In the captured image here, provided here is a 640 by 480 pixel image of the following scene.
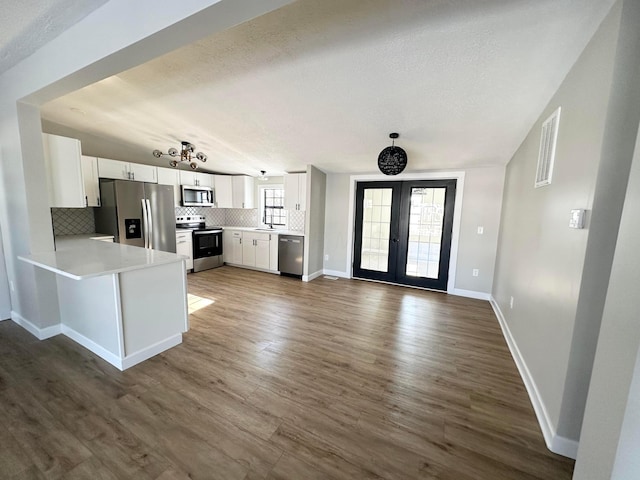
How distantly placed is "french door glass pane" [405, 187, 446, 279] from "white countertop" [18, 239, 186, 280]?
3718 millimetres

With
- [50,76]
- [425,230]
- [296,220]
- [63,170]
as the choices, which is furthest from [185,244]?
[425,230]

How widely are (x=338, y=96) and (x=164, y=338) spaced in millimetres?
2886

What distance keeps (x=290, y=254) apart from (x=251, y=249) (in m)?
1.01

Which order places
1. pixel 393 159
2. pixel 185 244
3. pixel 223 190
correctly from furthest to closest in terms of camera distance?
1. pixel 223 190
2. pixel 185 244
3. pixel 393 159

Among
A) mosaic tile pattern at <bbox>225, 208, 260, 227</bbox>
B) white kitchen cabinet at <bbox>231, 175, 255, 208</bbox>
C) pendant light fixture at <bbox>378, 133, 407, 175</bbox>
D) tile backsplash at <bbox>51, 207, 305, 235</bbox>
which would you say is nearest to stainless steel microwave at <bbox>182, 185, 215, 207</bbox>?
tile backsplash at <bbox>51, 207, 305, 235</bbox>

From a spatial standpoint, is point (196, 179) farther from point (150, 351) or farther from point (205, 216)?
point (150, 351)

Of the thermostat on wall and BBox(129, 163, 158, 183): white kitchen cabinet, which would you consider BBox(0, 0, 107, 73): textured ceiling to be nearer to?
BBox(129, 163, 158, 183): white kitchen cabinet

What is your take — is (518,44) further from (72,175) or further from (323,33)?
(72,175)

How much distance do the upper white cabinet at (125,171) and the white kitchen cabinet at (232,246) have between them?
1.75 m

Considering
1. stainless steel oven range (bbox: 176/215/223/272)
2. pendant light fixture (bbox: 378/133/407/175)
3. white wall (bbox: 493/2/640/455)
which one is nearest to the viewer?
white wall (bbox: 493/2/640/455)

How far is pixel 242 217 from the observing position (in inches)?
246

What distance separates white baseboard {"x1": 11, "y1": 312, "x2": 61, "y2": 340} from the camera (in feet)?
8.39

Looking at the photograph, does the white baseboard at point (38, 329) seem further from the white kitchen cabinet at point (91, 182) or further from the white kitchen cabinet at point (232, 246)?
the white kitchen cabinet at point (232, 246)

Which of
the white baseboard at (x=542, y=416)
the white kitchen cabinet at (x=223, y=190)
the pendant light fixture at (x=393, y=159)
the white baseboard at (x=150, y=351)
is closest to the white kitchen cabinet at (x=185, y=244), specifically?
the white kitchen cabinet at (x=223, y=190)
